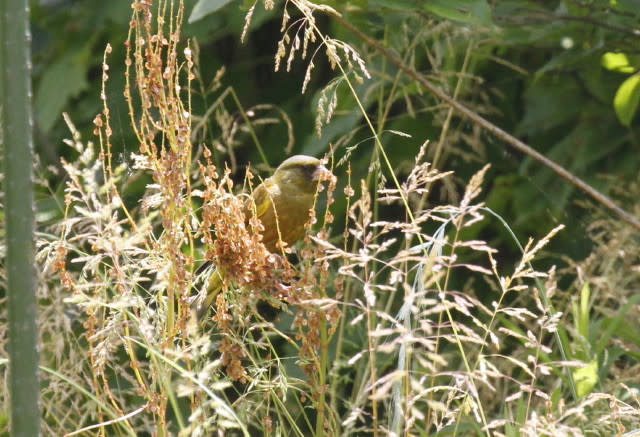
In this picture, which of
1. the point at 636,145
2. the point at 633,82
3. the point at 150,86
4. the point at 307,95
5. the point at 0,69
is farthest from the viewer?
the point at 307,95

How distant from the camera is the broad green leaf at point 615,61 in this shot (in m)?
3.00

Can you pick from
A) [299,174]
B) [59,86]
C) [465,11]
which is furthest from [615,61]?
[59,86]

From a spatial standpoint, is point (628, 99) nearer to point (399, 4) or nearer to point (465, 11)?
point (465, 11)

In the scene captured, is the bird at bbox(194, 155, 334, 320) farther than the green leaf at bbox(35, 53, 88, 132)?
No

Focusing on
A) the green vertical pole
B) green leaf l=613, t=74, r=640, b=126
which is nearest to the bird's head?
green leaf l=613, t=74, r=640, b=126

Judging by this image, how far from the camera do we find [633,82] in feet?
9.32

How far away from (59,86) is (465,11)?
1914 mm

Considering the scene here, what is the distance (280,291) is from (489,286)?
193 centimetres

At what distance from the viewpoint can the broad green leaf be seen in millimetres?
3004

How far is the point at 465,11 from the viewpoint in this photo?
2.45 meters

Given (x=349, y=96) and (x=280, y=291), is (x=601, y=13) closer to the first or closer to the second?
(x=349, y=96)

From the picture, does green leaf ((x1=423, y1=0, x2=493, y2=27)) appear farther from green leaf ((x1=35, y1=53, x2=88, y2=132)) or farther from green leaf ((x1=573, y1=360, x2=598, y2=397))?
green leaf ((x1=35, y1=53, x2=88, y2=132))

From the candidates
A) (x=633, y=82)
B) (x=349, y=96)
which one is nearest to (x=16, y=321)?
(x=349, y=96)

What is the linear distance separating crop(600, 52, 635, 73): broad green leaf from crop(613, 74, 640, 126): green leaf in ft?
0.47
